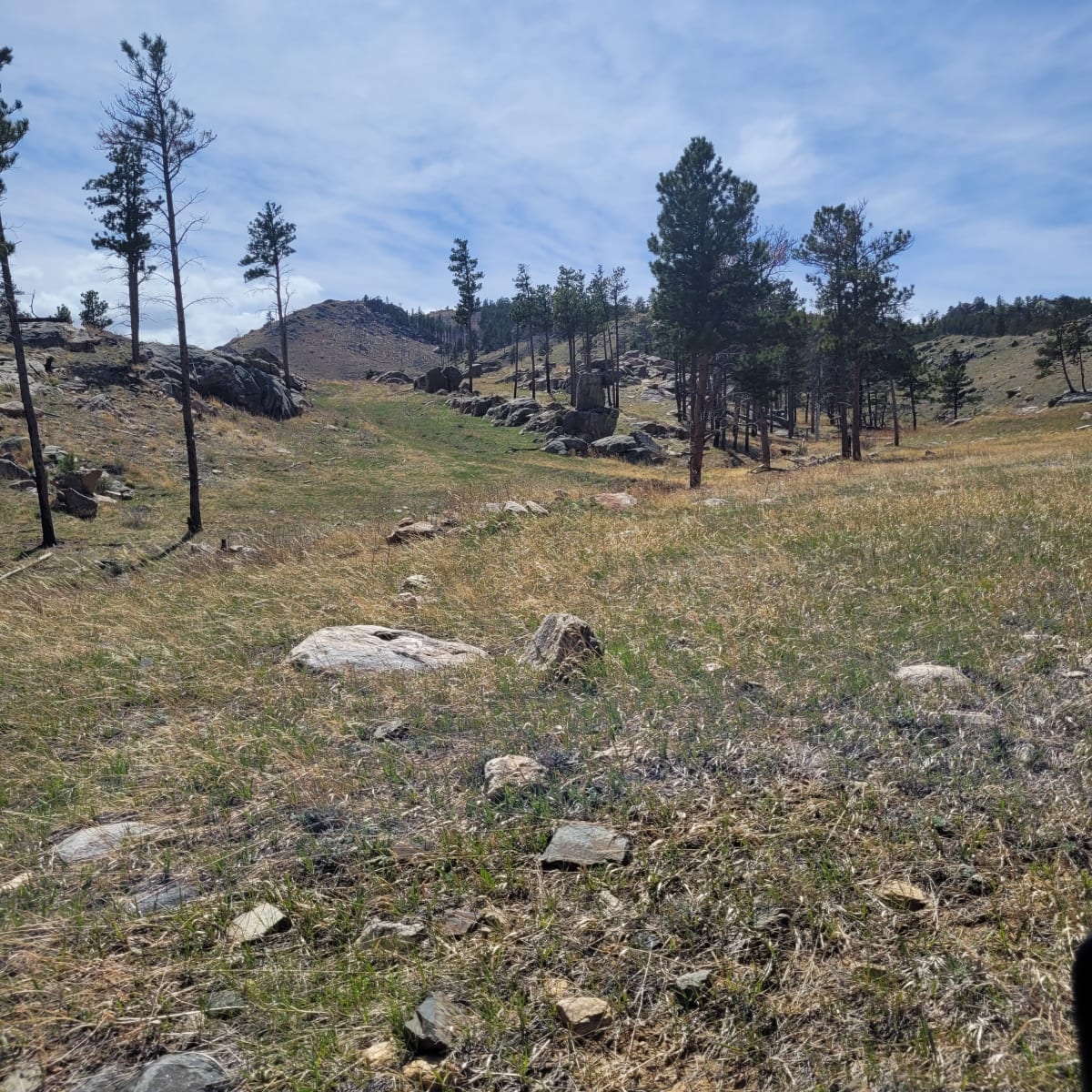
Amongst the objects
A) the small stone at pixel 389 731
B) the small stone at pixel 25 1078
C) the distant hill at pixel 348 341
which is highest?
the distant hill at pixel 348 341

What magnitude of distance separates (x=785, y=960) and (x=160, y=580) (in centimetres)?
1152

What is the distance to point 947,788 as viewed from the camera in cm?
338

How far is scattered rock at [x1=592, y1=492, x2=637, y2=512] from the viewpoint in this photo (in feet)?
48.3

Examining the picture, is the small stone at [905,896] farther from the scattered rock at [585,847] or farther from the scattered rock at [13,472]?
the scattered rock at [13,472]

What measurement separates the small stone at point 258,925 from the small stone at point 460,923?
2.35 ft

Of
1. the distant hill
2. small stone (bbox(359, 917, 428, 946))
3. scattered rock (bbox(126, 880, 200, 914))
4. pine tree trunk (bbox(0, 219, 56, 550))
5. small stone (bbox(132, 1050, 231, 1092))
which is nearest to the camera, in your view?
small stone (bbox(132, 1050, 231, 1092))

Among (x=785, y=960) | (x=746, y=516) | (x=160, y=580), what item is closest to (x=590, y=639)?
(x=785, y=960)

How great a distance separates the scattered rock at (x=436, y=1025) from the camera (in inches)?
92.4

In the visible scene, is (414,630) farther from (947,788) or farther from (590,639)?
(947,788)

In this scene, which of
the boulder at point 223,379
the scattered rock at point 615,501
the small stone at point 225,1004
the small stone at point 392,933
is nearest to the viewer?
the small stone at point 225,1004

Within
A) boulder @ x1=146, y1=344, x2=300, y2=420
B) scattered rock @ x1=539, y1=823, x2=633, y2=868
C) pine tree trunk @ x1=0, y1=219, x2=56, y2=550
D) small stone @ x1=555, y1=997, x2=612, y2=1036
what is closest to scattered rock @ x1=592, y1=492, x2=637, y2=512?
scattered rock @ x1=539, y1=823, x2=633, y2=868

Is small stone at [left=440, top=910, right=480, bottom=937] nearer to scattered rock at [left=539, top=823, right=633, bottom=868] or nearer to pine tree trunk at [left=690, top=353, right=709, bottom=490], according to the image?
scattered rock at [left=539, top=823, right=633, bottom=868]

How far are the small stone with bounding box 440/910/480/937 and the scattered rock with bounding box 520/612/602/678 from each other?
2.59 meters

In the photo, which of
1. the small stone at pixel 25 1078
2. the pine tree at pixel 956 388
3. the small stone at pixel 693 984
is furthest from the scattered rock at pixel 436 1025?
the pine tree at pixel 956 388
